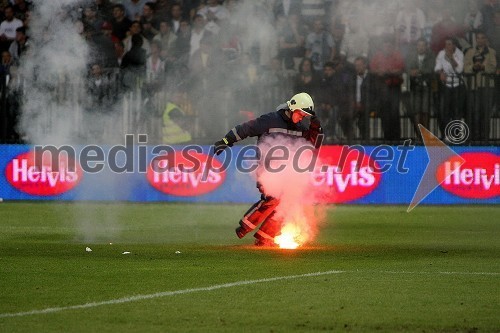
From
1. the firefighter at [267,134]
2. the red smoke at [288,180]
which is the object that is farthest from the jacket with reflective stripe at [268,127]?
the red smoke at [288,180]

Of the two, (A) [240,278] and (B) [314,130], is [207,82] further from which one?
(A) [240,278]

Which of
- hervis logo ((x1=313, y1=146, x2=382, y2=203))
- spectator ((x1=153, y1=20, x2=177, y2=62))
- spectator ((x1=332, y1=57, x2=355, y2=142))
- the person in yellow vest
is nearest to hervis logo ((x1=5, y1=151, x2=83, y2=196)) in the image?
the person in yellow vest

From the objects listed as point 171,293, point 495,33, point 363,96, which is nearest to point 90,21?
point 363,96

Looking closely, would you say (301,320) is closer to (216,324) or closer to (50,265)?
(216,324)

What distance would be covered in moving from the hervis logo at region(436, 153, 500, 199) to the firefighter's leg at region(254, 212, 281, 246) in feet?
30.8

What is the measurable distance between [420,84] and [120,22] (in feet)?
21.6

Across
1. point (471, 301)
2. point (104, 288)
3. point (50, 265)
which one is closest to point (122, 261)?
point (50, 265)

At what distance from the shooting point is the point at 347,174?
24.5m

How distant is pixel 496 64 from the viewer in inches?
973

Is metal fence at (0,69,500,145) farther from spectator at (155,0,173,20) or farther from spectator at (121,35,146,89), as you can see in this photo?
spectator at (155,0,173,20)

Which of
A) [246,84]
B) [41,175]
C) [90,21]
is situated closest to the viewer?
[90,21]

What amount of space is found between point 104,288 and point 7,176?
14.5 meters

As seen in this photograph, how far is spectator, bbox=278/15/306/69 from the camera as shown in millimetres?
23641

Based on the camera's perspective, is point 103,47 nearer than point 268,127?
No
